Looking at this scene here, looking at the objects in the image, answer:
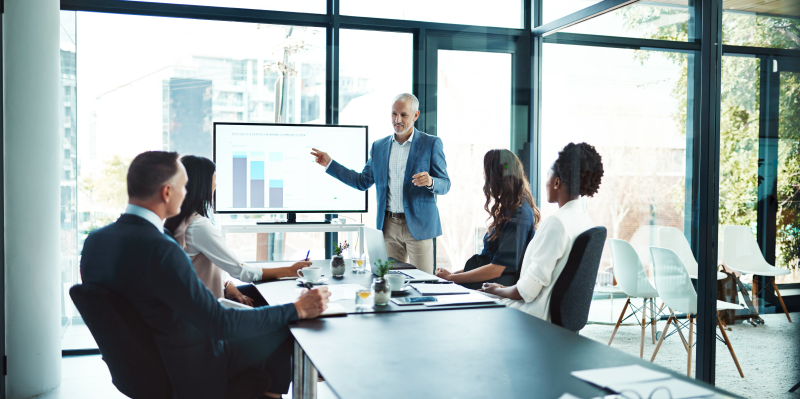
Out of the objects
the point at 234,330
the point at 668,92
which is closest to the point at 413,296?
the point at 234,330

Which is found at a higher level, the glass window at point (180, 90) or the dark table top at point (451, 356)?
the glass window at point (180, 90)

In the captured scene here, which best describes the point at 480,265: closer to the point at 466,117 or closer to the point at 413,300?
the point at 413,300

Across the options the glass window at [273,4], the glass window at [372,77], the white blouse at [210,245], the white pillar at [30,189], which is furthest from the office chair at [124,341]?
the glass window at [273,4]

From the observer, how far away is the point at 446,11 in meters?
5.01

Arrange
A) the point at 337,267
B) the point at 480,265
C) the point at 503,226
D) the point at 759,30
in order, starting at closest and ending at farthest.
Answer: the point at 337,267 → the point at 759,30 → the point at 503,226 → the point at 480,265

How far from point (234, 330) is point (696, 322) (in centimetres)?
264

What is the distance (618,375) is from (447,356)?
16.5 inches

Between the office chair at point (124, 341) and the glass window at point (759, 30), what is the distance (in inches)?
120

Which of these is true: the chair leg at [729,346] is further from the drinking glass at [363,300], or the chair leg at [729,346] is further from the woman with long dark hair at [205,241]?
the woman with long dark hair at [205,241]

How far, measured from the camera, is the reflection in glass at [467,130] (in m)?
5.03

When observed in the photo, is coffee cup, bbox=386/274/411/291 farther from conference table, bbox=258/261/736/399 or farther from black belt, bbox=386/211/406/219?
black belt, bbox=386/211/406/219

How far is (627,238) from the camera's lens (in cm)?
380

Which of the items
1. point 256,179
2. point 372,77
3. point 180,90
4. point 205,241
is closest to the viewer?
point 205,241

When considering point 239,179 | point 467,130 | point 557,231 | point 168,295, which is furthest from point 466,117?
point 168,295
